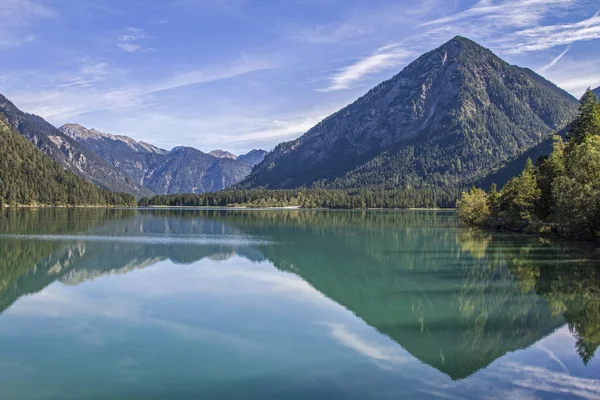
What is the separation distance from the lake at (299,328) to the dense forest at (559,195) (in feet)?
28.5

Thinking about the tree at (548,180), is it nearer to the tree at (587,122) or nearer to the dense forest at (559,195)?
the dense forest at (559,195)

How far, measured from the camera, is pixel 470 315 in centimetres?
2645

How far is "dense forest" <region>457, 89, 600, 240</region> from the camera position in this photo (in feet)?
179

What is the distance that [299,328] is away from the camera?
24.2 metres

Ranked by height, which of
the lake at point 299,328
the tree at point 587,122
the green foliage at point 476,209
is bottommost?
the lake at point 299,328

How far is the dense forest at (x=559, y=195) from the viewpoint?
5469 centimetres

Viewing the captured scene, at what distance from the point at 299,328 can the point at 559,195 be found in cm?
4658

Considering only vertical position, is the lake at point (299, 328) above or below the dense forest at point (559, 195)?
below

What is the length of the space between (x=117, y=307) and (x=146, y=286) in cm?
692

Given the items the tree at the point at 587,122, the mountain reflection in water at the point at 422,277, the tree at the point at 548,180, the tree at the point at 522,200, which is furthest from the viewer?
the tree at the point at 522,200

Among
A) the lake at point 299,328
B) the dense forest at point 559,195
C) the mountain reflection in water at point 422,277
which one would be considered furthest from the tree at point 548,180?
the lake at point 299,328

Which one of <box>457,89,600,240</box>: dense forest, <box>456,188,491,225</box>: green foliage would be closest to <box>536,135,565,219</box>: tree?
<box>457,89,600,240</box>: dense forest

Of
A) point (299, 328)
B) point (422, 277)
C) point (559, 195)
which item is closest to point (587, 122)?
point (559, 195)

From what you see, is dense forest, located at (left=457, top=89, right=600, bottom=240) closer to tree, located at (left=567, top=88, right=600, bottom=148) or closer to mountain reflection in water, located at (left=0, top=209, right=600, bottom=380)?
tree, located at (left=567, top=88, right=600, bottom=148)
